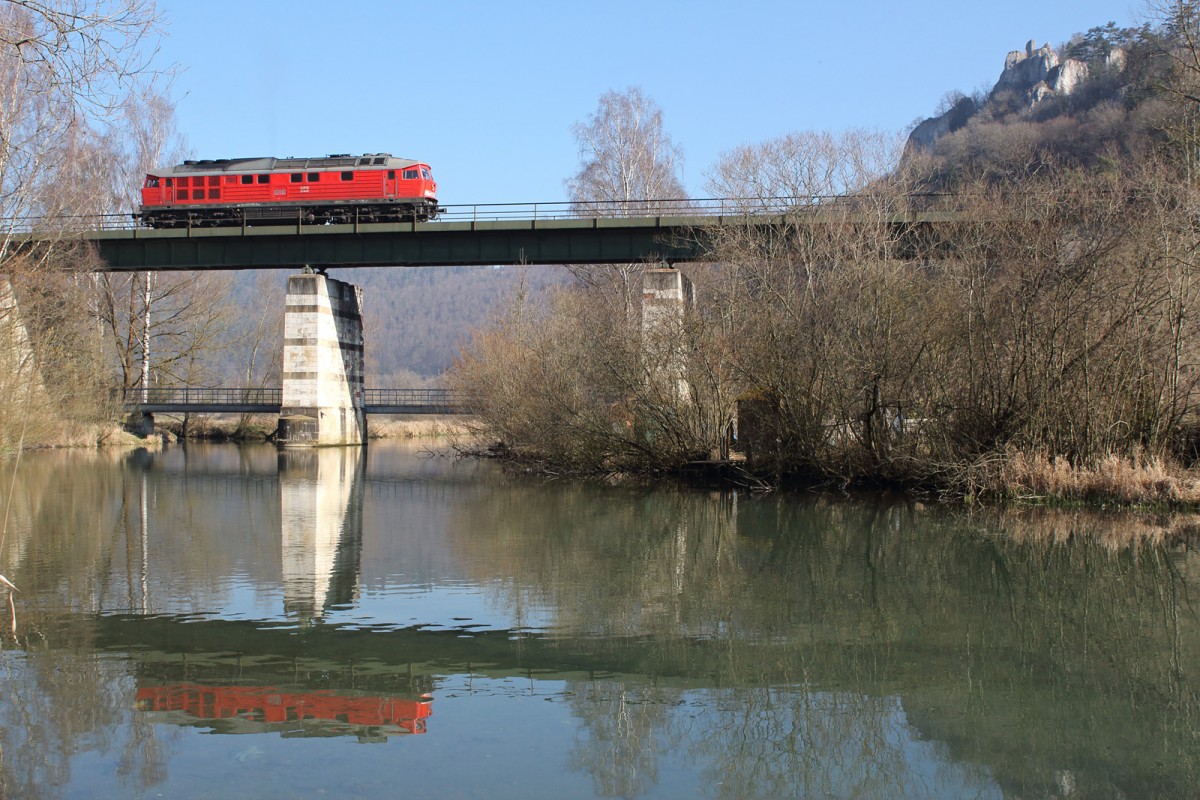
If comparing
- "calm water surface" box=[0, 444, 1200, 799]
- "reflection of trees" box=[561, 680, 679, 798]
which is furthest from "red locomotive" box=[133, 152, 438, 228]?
"reflection of trees" box=[561, 680, 679, 798]

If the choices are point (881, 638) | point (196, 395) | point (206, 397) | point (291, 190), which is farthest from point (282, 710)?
point (206, 397)

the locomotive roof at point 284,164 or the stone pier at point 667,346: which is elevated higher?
the locomotive roof at point 284,164

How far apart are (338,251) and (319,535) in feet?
84.6

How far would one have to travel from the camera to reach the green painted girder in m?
36.0

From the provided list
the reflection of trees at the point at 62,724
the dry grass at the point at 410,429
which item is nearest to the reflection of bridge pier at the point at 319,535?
the reflection of trees at the point at 62,724

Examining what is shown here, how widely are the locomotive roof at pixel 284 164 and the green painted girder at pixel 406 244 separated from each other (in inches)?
173

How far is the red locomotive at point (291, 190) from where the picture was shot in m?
42.8

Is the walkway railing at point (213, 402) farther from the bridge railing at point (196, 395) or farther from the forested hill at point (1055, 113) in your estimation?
the forested hill at point (1055, 113)

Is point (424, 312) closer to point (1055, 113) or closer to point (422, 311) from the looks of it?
point (422, 311)

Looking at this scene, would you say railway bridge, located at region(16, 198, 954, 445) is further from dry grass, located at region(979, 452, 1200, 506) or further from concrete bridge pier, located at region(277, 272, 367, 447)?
dry grass, located at region(979, 452, 1200, 506)

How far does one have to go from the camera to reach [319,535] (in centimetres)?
1638

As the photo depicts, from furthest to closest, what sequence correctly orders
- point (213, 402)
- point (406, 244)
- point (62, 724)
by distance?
point (213, 402) < point (406, 244) < point (62, 724)

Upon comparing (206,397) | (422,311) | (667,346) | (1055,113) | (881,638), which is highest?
(1055,113)

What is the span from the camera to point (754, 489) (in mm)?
23484
